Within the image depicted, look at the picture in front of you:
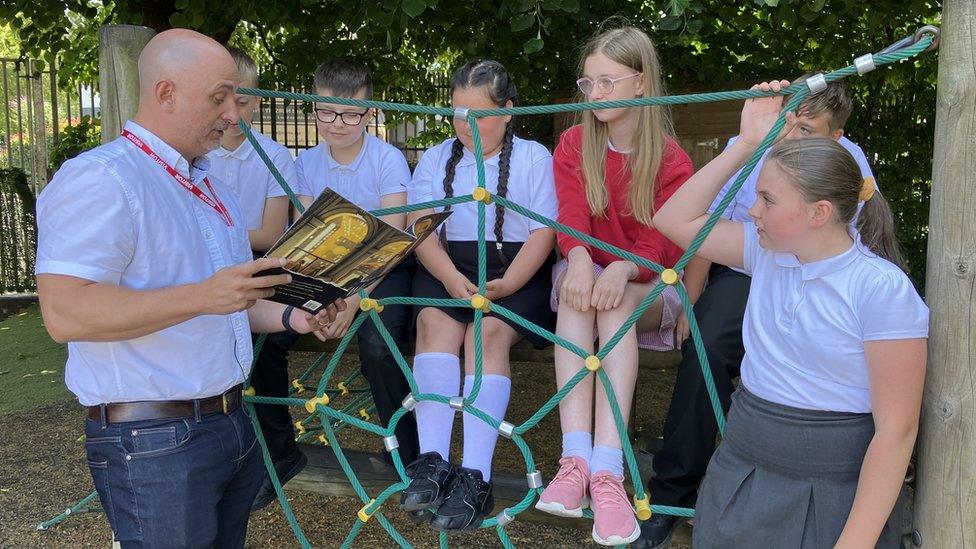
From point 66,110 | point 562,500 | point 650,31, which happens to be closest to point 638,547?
point 562,500

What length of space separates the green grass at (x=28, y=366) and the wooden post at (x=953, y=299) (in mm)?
4527

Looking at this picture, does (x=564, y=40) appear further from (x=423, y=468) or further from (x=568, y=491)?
(x=568, y=491)

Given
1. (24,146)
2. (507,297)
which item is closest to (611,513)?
(507,297)

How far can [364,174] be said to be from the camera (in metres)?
2.71

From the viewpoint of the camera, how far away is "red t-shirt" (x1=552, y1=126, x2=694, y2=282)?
228cm

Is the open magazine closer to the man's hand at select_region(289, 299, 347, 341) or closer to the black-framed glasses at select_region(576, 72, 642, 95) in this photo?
the man's hand at select_region(289, 299, 347, 341)

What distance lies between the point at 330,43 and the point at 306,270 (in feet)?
13.9

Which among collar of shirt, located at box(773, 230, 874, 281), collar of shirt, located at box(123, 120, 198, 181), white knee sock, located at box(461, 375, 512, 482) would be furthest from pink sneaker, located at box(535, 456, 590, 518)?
collar of shirt, located at box(123, 120, 198, 181)

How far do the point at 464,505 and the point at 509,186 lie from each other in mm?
898

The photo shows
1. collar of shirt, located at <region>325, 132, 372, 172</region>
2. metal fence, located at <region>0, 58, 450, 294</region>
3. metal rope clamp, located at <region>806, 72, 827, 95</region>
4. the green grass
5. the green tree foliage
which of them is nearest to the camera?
metal rope clamp, located at <region>806, 72, 827, 95</region>

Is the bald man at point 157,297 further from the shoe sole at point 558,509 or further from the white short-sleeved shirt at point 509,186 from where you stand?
the white short-sleeved shirt at point 509,186

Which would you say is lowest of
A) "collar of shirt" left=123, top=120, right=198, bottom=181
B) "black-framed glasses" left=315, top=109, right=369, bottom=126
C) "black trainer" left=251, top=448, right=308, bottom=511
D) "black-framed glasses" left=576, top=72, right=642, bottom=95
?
"black trainer" left=251, top=448, right=308, bottom=511

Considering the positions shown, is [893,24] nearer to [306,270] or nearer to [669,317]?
[669,317]

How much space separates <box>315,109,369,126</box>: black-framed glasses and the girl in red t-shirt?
2.07 feet
